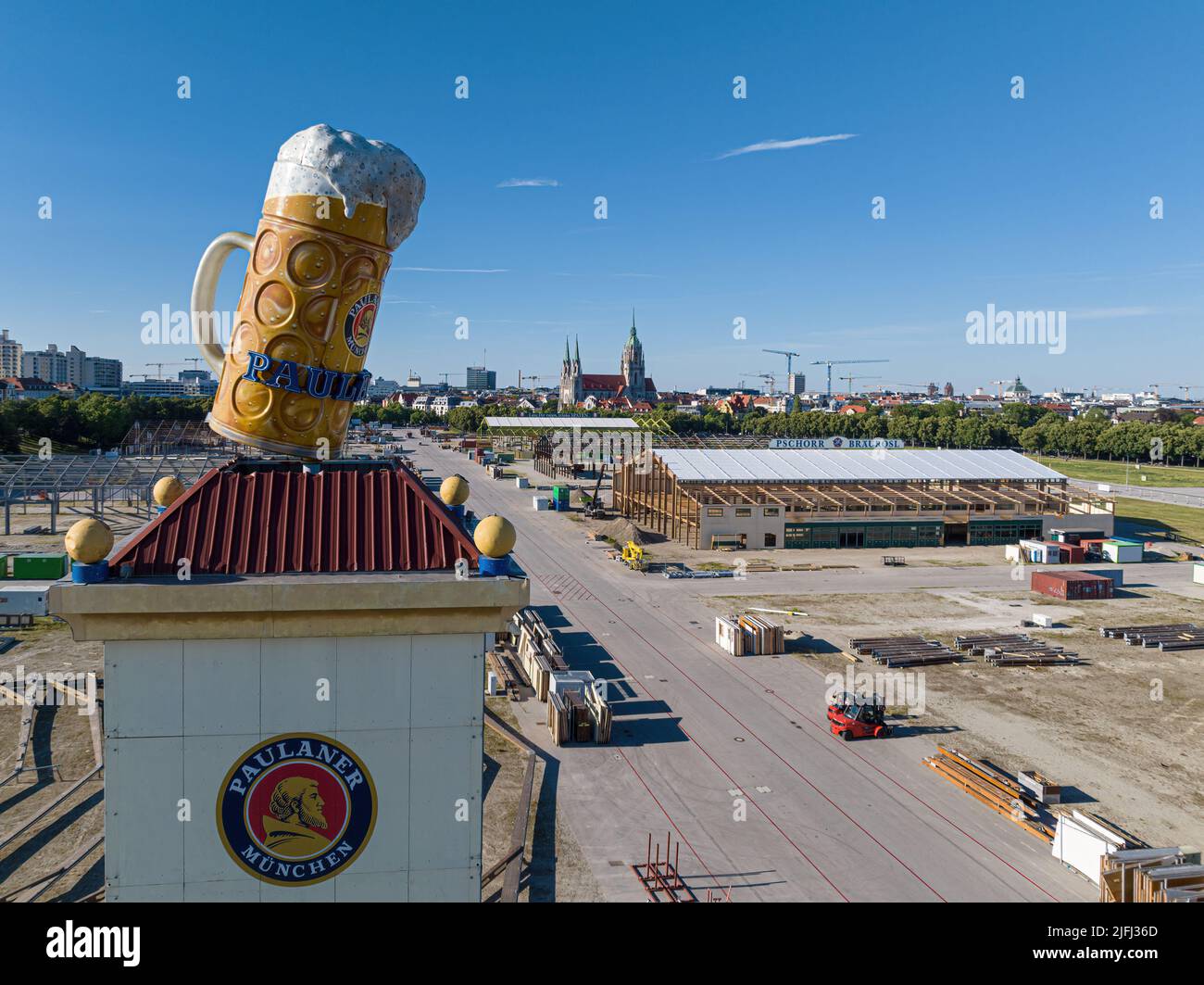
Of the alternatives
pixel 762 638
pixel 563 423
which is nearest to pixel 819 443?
pixel 563 423

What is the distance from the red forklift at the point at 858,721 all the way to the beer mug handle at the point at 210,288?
27227mm

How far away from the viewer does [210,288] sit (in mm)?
11906

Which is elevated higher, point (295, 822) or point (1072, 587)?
point (295, 822)

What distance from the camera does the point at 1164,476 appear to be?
5399 inches

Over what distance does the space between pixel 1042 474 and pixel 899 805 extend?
67468 mm

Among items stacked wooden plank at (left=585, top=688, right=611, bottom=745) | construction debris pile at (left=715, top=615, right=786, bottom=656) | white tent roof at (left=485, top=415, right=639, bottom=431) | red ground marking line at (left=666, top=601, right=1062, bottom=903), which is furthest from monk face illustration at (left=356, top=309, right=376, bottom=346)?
white tent roof at (left=485, top=415, right=639, bottom=431)

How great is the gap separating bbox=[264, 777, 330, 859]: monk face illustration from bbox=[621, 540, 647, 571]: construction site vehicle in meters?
53.1

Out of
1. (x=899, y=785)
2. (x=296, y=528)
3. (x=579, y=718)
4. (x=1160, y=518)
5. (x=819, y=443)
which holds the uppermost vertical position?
(x=819, y=443)

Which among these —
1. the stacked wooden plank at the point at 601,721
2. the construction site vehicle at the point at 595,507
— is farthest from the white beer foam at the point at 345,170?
the construction site vehicle at the point at 595,507

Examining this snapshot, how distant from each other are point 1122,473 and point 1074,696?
12613 centimetres

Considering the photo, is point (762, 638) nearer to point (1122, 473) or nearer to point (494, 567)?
point (494, 567)

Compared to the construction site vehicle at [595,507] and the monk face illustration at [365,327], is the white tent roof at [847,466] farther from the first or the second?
the monk face illustration at [365,327]

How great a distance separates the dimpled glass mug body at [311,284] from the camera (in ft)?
34.6

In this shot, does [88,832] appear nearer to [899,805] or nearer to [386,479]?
[386,479]
